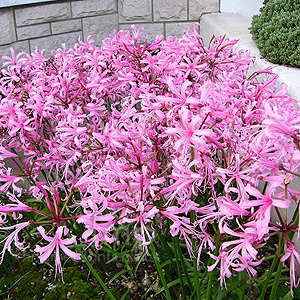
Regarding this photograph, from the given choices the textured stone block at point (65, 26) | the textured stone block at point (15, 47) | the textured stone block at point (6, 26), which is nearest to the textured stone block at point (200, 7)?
the textured stone block at point (65, 26)

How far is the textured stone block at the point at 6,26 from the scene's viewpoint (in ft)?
16.4

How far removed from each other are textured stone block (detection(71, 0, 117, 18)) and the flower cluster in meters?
3.35

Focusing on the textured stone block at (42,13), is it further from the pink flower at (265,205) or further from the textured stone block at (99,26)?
the pink flower at (265,205)

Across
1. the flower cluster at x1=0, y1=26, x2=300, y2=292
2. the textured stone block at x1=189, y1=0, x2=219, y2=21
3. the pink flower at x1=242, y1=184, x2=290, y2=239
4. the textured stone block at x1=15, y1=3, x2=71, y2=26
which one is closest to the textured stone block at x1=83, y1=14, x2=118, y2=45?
the textured stone block at x1=15, y1=3, x2=71, y2=26

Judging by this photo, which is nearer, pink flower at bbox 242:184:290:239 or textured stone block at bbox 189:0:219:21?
pink flower at bbox 242:184:290:239

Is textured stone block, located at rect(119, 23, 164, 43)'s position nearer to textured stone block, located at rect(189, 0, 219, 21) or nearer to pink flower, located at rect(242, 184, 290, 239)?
textured stone block, located at rect(189, 0, 219, 21)

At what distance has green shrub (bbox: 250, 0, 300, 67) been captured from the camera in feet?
10.4

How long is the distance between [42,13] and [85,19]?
29.2 inches

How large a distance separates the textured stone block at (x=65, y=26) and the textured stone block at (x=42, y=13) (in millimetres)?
80

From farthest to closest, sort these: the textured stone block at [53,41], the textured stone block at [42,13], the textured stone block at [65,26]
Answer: the textured stone block at [65,26]
the textured stone block at [53,41]
the textured stone block at [42,13]

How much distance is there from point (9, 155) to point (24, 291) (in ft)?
3.50

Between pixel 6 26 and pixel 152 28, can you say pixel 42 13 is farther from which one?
pixel 152 28

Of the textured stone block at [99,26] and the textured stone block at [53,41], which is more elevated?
the textured stone block at [99,26]

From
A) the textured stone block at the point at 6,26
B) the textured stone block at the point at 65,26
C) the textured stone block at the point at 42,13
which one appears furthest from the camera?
the textured stone block at the point at 65,26
